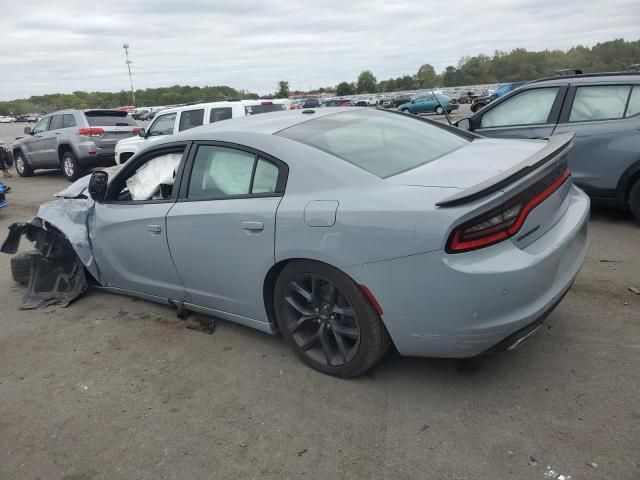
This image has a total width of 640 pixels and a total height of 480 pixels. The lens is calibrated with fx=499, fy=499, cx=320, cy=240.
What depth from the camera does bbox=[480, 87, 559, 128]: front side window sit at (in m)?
6.10

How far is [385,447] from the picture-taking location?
2391 millimetres

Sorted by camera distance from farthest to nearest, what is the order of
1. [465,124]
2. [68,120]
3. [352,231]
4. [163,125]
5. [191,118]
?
[68,120] < [163,125] < [191,118] < [465,124] < [352,231]

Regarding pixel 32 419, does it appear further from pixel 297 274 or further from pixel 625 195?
pixel 625 195

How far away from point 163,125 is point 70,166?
398 cm

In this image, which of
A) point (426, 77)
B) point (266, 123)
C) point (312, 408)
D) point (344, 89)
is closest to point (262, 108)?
point (266, 123)

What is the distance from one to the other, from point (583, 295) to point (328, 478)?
262cm

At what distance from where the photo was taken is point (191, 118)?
9.49m

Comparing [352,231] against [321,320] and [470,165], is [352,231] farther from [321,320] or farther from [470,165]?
[470,165]

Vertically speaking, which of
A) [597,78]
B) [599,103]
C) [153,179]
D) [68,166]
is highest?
[597,78]

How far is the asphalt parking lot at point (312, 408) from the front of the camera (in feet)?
7.55

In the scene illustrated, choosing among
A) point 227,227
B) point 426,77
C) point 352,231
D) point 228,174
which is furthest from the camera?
point 426,77

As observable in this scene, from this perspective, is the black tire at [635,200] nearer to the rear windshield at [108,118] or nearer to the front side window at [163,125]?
the front side window at [163,125]

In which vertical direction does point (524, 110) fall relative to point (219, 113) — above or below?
below

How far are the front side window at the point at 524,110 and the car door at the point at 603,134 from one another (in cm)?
31
